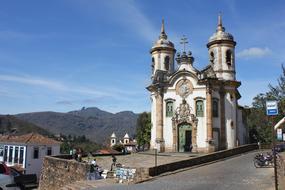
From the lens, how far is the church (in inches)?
1452

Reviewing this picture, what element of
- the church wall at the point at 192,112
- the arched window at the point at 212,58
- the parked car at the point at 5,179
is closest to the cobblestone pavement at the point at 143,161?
the church wall at the point at 192,112

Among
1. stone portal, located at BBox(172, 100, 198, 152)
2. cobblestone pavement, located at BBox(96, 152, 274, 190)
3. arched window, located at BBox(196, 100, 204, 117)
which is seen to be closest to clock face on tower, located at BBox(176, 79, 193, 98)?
stone portal, located at BBox(172, 100, 198, 152)

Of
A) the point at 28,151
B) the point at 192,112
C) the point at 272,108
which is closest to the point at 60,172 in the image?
the point at 192,112

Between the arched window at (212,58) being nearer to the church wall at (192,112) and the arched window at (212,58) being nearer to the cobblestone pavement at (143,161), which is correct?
the church wall at (192,112)

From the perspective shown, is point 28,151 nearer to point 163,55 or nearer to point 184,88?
point 163,55

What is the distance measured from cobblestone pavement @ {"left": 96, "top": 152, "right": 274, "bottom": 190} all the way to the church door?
40.5 ft

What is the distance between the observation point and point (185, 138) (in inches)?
1484

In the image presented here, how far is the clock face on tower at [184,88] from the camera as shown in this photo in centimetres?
3781

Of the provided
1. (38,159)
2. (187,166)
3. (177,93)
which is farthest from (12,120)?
(187,166)

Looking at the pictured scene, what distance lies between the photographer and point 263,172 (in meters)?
21.8

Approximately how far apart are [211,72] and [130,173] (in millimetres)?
19535

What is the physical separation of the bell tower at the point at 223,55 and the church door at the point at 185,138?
6599 millimetres

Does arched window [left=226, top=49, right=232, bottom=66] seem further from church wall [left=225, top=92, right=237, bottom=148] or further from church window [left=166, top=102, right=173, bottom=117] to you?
church window [left=166, top=102, right=173, bottom=117]

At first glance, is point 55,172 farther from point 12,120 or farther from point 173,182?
point 12,120
